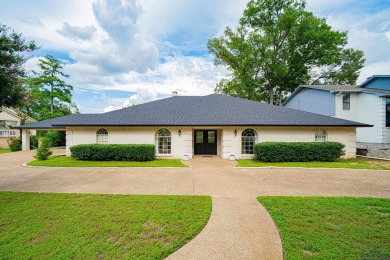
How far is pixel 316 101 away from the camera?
18.9 metres

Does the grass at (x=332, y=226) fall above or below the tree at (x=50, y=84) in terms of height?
below

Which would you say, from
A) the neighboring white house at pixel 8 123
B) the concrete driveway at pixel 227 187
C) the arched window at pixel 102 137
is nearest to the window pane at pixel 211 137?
the concrete driveway at pixel 227 187

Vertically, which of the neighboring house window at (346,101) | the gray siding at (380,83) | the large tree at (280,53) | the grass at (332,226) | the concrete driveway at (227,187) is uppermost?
the large tree at (280,53)

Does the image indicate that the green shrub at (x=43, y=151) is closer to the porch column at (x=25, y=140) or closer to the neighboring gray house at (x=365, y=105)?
the porch column at (x=25, y=140)

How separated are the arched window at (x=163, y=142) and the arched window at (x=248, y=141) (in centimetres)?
557

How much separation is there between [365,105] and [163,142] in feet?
59.8

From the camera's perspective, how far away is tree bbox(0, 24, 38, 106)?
5.26m

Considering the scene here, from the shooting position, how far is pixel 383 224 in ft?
12.8

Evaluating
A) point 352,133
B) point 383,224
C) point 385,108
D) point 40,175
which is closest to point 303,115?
point 352,133

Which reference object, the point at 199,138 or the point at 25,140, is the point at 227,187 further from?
the point at 25,140

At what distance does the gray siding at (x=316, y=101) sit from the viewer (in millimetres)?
17031

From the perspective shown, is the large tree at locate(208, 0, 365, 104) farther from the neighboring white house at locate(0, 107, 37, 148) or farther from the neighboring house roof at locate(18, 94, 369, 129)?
the neighboring white house at locate(0, 107, 37, 148)

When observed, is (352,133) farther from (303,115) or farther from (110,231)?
(110,231)

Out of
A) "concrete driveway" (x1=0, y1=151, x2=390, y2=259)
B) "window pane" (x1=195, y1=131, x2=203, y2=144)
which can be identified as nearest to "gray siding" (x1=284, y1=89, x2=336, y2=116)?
"concrete driveway" (x1=0, y1=151, x2=390, y2=259)
